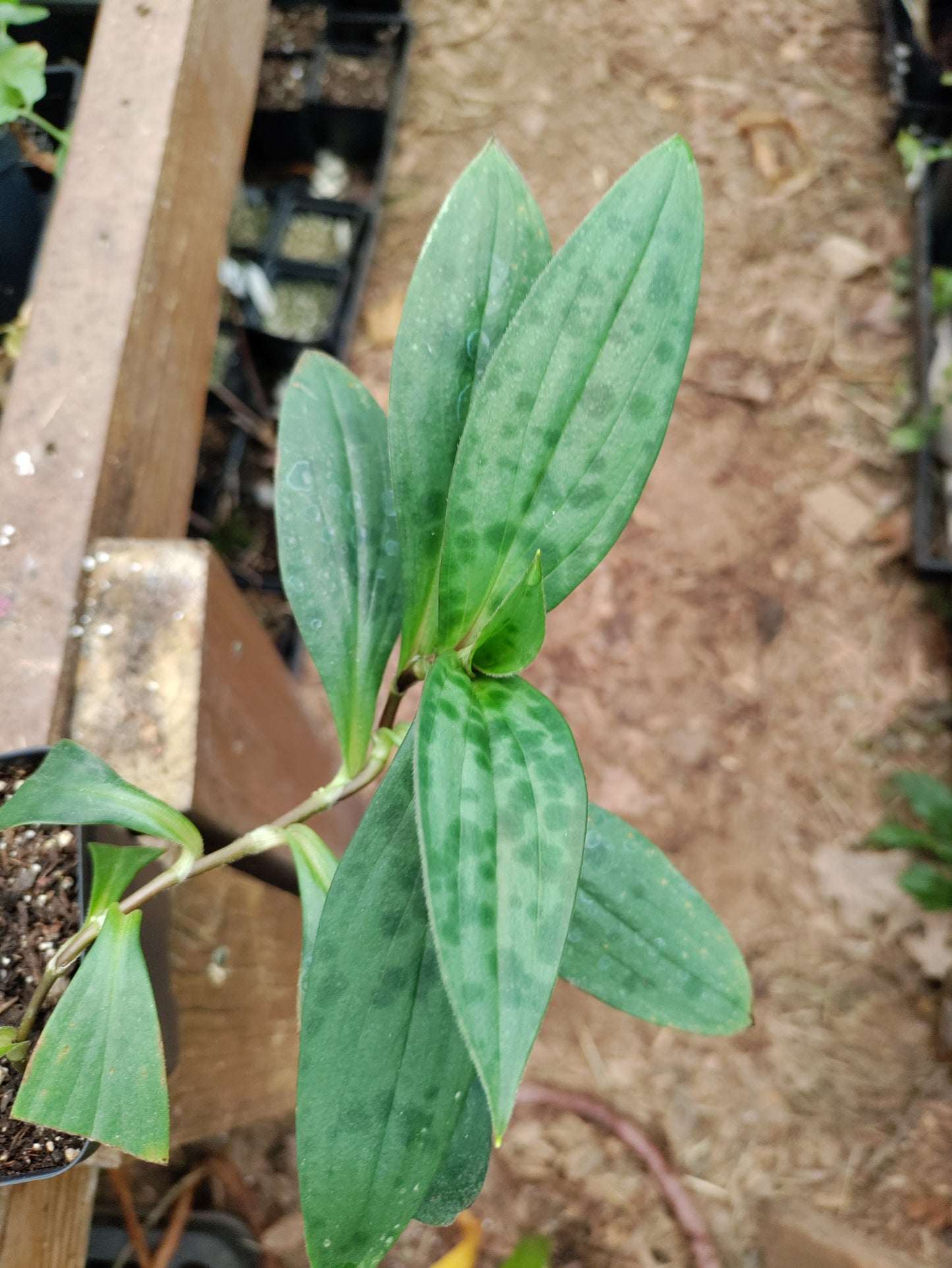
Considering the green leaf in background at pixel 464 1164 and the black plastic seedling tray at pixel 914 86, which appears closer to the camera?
the green leaf in background at pixel 464 1164

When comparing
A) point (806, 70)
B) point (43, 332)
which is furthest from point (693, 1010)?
point (806, 70)

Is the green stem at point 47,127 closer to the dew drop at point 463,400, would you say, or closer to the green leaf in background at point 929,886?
the dew drop at point 463,400

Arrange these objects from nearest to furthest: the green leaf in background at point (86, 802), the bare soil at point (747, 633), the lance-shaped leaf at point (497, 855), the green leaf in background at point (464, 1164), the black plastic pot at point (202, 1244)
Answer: the lance-shaped leaf at point (497, 855) → the green leaf in background at point (86, 802) → the green leaf in background at point (464, 1164) → the black plastic pot at point (202, 1244) → the bare soil at point (747, 633)

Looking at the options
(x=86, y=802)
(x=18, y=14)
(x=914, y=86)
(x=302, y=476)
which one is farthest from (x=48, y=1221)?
(x=914, y=86)

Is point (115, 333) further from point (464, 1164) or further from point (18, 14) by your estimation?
point (464, 1164)

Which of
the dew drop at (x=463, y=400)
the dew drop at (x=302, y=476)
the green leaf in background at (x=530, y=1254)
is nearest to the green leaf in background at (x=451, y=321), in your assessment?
the dew drop at (x=463, y=400)

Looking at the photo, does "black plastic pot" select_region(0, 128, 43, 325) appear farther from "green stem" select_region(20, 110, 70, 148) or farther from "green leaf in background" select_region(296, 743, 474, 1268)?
"green leaf in background" select_region(296, 743, 474, 1268)

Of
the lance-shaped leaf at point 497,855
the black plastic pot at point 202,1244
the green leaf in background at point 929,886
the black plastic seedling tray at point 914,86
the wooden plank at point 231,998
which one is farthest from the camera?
the black plastic seedling tray at point 914,86
